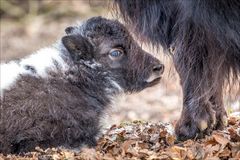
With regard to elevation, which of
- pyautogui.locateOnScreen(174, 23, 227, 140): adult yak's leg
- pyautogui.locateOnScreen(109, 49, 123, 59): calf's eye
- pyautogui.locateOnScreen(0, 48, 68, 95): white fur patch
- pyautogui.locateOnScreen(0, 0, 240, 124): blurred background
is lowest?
pyautogui.locateOnScreen(174, 23, 227, 140): adult yak's leg

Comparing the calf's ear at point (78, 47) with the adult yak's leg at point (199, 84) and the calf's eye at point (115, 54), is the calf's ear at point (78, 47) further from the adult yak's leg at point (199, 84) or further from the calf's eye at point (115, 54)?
the adult yak's leg at point (199, 84)

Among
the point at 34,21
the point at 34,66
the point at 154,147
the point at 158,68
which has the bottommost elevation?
the point at 154,147

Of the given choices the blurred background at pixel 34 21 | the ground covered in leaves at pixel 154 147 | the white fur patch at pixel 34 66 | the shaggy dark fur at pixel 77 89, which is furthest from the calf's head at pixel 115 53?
the blurred background at pixel 34 21

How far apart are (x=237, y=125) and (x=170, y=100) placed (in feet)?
14.2

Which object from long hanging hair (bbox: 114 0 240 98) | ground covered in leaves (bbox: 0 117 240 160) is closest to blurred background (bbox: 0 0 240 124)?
ground covered in leaves (bbox: 0 117 240 160)

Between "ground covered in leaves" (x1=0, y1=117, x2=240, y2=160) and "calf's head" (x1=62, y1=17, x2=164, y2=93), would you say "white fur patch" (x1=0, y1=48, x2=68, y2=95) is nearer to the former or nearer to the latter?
"calf's head" (x1=62, y1=17, x2=164, y2=93)

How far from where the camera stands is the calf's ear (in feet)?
14.6

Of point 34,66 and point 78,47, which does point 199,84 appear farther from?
point 34,66

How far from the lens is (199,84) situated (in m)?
4.09

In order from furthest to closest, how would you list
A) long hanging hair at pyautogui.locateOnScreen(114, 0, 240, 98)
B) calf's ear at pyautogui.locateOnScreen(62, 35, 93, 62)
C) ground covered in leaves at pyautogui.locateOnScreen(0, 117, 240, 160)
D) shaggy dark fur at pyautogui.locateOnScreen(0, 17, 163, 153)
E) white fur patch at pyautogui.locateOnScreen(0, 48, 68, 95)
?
calf's ear at pyautogui.locateOnScreen(62, 35, 93, 62) → white fur patch at pyautogui.locateOnScreen(0, 48, 68, 95) → shaggy dark fur at pyautogui.locateOnScreen(0, 17, 163, 153) → ground covered in leaves at pyautogui.locateOnScreen(0, 117, 240, 160) → long hanging hair at pyautogui.locateOnScreen(114, 0, 240, 98)

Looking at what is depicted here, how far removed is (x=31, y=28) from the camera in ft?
41.8

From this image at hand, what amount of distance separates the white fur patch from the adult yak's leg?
0.79 meters

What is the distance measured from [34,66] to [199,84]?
102 cm

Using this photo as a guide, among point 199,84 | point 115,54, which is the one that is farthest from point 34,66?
point 199,84
